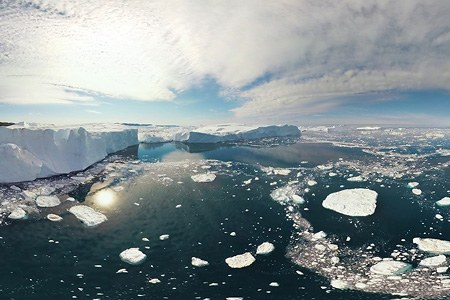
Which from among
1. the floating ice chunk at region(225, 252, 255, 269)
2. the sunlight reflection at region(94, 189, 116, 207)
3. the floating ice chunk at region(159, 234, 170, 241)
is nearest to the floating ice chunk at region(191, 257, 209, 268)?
the floating ice chunk at region(225, 252, 255, 269)

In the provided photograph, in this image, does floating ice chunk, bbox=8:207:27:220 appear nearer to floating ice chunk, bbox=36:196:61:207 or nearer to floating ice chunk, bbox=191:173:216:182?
floating ice chunk, bbox=36:196:61:207

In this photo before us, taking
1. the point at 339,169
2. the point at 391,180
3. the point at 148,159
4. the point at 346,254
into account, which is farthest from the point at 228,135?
the point at 346,254

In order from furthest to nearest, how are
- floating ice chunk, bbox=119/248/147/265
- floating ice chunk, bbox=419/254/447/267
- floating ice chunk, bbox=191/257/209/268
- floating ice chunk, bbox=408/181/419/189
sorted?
floating ice chunk, bbox=408/181/419/189 → floating ice chunk, bbox=119/248/147/265 → floating ice chunk, bbox=191/257/209/268 → floating ice chunk, bbox=419/254/447/267

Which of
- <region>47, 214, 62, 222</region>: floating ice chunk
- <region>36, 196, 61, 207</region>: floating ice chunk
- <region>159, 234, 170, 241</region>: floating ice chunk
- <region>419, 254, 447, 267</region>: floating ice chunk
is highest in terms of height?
<region>36, 196, 61, 207</region>: floating ice chunk

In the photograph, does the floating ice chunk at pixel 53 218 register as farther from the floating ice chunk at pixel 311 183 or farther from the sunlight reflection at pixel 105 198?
the floating ice chunk at pixel 311 183

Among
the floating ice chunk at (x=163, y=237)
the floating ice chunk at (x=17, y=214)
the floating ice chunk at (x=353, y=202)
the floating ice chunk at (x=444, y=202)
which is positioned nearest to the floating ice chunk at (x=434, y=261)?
the floating ice chunk at (x=353, y=202)

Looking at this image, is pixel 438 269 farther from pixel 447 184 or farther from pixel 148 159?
pixel 148 159

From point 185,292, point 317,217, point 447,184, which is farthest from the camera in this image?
point 447,184
